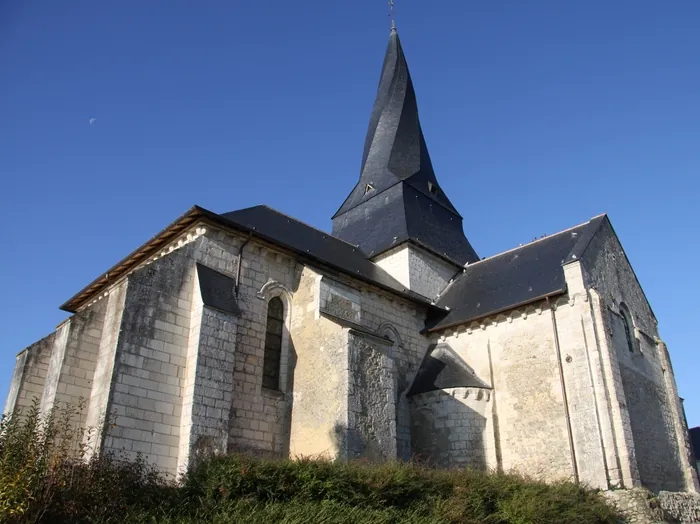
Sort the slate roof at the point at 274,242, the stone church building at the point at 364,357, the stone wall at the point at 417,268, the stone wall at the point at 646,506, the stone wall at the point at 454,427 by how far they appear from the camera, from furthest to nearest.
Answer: the stone wall at the point at 417,268
the stone wall at the point at 454,427
the slate roof at the point at 274,242
the stone wall at the point at 646,506
the stone church building at the point at 364,357

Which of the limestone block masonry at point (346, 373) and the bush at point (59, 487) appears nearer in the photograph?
the bush at point (59, 487)

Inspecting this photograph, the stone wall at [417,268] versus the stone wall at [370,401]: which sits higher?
the stone wall at [417,268]

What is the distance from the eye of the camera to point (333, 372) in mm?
10844

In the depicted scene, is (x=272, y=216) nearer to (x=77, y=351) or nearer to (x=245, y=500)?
(x=77, y=351)

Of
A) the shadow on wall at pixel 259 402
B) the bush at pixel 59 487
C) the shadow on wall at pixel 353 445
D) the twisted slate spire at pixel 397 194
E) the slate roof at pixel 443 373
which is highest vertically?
the twisted slate spire at pixel 397 194

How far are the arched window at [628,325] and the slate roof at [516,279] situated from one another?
2107 mm

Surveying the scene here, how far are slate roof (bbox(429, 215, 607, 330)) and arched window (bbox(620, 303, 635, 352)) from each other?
6.91ft

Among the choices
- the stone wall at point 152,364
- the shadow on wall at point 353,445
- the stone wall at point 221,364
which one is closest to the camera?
the stone wall at point 152,364

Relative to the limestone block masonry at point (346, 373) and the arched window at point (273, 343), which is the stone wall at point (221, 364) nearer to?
the limestone block masonry at point (346, 373)

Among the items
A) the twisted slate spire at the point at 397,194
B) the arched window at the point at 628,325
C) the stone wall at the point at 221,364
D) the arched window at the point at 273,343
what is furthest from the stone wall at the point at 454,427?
the twisted slate spire at the point at 397,194

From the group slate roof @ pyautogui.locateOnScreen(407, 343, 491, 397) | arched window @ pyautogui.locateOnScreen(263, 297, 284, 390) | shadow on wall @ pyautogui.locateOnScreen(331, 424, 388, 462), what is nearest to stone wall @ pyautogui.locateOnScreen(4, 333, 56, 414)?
arched window @ pyautogui.locateOnScreen(263, 297, 284, 390)

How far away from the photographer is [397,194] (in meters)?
19.1

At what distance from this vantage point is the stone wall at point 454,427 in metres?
12.7

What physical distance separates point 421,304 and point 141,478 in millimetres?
9247
